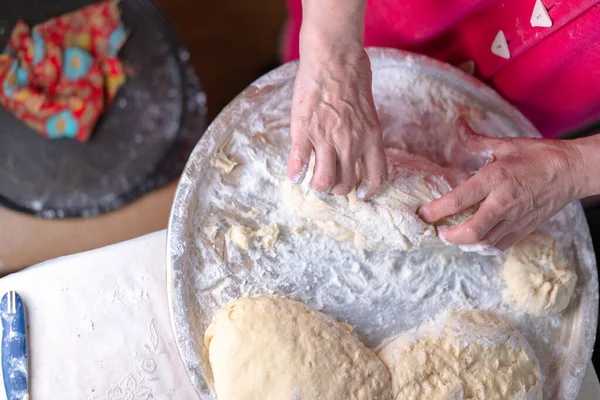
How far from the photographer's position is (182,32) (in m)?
1.98

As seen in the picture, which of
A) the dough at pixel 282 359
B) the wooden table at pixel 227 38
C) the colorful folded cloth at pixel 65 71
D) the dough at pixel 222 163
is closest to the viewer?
the dough at pixel 282 359

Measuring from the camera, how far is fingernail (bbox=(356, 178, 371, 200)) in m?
0.99

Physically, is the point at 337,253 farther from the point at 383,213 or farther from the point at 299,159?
the point at 299,159

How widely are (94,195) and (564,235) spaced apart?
1.29 meters

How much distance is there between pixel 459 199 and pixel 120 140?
3.35 feet

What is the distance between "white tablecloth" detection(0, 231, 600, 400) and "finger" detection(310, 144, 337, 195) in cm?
49

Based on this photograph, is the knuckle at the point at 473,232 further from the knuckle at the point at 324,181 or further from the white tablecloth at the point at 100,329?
the white tablecloth at the point at 100,329

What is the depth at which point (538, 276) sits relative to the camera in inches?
42.7

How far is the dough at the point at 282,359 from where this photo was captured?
0.91 m

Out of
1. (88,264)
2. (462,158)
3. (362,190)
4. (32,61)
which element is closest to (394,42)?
(462,158)

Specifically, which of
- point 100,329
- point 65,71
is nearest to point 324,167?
point 100,329

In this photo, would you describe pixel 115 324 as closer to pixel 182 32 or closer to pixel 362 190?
pixel 362 190

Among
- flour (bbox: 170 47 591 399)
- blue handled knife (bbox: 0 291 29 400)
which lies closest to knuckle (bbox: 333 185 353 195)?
flour (bbox: 170 47 591 399)

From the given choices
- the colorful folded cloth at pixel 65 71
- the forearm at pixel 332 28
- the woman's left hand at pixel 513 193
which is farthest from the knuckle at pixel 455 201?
the colorful folded cloth at pixel 65 71
